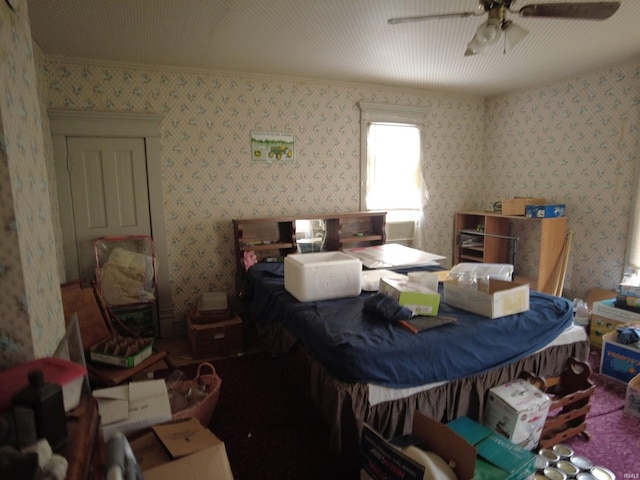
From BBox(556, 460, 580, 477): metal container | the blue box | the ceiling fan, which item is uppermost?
the ceiling fan

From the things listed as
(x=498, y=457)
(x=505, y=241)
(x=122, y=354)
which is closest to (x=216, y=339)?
(x=122, y=354)

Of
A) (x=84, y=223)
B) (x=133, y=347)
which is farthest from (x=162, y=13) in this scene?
(x=133, y=347)

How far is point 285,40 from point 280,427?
2.68 meters

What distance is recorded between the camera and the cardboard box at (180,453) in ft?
4.56

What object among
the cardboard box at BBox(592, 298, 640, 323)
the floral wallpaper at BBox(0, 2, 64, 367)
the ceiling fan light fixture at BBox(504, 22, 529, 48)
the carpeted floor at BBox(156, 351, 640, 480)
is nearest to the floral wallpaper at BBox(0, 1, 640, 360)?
the cardboard box at BBox(592, 298, 640, 323)

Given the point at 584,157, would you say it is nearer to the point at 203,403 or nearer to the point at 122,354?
the point at 203,403

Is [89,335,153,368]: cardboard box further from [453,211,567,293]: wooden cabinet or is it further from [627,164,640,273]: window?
[627,164,640,273]: window

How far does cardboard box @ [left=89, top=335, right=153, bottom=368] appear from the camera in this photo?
2.27 meters

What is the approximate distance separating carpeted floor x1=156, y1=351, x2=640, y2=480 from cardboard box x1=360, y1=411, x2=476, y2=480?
1.37 ft

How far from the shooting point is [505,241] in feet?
14.3

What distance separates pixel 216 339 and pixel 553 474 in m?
2.40

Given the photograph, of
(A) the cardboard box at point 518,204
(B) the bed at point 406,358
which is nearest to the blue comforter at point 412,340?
(B) the bed at point 406,358

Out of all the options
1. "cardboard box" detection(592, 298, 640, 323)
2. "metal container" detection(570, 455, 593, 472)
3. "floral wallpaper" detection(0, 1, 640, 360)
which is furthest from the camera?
"floral wallpaper" detection(0, 1, 640, 360)

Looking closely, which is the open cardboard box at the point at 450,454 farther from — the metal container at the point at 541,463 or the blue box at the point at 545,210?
the blue box at the point at 545,210
